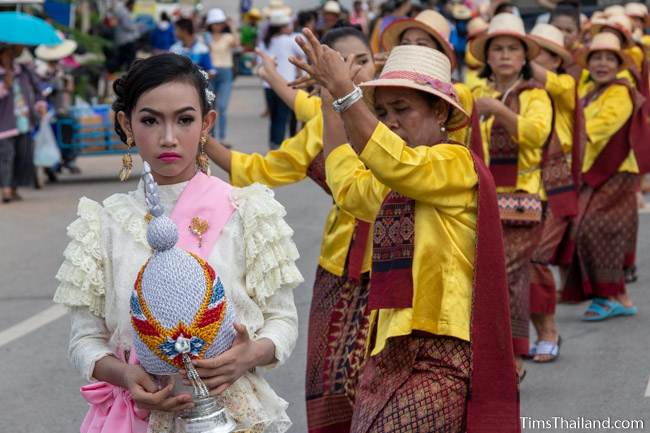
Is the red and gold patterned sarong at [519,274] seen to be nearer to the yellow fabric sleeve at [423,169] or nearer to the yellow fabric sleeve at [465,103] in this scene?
the yellow fabric sleeve at [465,103]

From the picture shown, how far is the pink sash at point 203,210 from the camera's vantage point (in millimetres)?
3723

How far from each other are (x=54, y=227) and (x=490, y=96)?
21.7 feet

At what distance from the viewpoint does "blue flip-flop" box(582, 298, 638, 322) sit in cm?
944

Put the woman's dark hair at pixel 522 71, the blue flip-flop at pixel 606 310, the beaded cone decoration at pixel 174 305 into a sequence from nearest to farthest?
the beaded cone decoration at pixel 174 305 < the woman's dark hair at pixel 522 71 < the blue flip-flop at pixel 606 310

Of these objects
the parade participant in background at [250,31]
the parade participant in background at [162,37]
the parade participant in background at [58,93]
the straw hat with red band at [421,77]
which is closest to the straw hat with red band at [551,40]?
the straw hat with red band at [421,77]

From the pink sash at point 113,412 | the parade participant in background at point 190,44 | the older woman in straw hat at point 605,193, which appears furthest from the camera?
the parade participant in background at point 190,44

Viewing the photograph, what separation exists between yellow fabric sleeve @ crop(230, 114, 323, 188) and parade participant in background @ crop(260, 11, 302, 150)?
13.4 metres

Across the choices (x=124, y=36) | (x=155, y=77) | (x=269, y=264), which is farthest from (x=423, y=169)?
(x=124, y=36)

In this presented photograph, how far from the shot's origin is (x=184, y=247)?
3.71 meters

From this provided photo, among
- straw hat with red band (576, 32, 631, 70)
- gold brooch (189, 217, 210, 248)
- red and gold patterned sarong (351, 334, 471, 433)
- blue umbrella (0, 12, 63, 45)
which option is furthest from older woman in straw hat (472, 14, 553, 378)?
blue umbrella (0, 12, 63, 45)

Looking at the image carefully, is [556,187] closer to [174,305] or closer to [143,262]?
[143,262]

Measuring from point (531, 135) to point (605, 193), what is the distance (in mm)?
2511

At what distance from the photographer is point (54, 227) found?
13367mm

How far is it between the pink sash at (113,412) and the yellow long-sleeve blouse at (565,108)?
15.5ft
